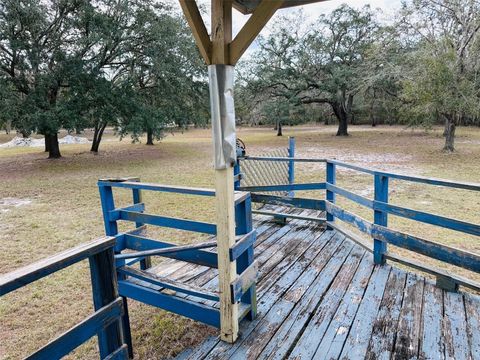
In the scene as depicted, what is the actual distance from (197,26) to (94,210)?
16.9ft

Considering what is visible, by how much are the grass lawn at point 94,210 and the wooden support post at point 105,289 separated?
3.24 ft

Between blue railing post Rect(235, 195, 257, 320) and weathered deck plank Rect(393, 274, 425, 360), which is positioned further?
blue railing post Rect(235, 195, 257, 320)

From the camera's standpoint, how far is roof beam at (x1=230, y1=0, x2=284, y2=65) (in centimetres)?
179

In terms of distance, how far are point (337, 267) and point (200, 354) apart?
158 centimetres

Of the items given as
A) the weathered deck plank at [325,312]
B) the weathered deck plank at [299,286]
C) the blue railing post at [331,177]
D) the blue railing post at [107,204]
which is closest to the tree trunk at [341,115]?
the blue railing post at [331,177]

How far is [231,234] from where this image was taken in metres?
2.05

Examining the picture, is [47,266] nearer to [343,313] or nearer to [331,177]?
[343,313]

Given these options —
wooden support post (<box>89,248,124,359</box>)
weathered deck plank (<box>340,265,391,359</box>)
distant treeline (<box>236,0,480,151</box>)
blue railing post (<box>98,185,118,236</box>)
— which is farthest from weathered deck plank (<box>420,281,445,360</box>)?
distant treeline (<box>236,0,480,151</box>)

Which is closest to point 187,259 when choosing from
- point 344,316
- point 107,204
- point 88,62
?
point 107,204

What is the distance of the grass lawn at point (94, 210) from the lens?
107 inches

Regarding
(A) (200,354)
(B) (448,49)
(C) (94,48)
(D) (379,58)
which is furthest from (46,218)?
(D) (379,58)

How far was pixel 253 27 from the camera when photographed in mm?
1837

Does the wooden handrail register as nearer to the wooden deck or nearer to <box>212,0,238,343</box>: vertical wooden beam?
<box>212,0,238,343</box>: vertical wooden beam

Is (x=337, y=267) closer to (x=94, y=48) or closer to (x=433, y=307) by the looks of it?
(x=433, y=307)
